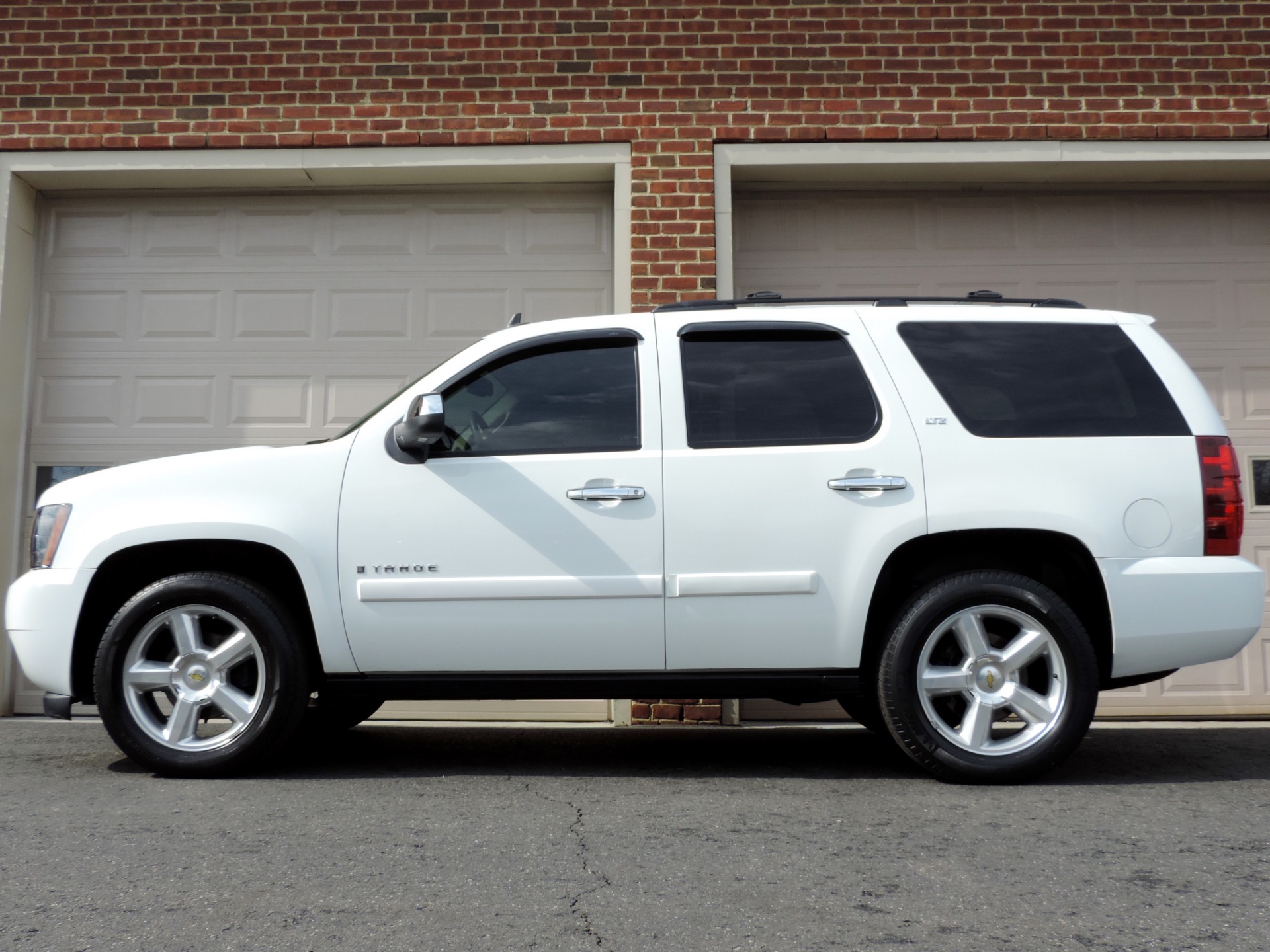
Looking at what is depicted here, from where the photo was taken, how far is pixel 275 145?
7.71 metres

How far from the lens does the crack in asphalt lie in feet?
8.80

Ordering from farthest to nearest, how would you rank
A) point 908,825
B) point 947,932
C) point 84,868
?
1. point 908,825
2. point 84,868
3. point 947,932

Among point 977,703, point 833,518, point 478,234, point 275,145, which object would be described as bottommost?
point 977,703

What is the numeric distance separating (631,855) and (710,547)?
1.43 meters

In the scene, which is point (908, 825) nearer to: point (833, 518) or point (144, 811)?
point (833, 518)

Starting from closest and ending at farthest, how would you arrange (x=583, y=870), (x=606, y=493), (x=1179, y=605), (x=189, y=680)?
(x=583, y=870)
(x=1179, y=605)
(x=606, y=493)
(x=189, y=680)

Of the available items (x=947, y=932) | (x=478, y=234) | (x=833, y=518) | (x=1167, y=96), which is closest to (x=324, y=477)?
(x=833, y=518)

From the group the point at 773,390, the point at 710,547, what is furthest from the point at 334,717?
the point at 773,390

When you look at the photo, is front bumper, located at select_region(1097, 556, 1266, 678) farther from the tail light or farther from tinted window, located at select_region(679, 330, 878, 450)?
tinted window, located at select_region(679, 330, 878, 450)

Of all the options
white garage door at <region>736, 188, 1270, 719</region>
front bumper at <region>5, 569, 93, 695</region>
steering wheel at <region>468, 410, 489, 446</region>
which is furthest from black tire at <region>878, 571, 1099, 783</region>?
white garage door at <region>736, 188, 1270, 719</region>

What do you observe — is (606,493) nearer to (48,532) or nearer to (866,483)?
(866,483)

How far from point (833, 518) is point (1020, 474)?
766 mm

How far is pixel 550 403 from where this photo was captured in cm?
470

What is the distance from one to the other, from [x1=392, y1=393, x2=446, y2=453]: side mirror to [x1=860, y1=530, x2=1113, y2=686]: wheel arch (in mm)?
1847
